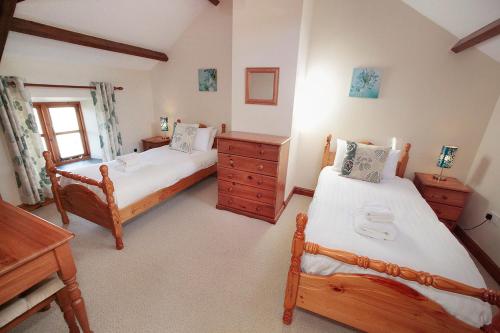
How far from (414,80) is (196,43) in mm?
3269

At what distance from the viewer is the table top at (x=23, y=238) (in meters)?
0.96

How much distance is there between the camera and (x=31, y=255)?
0.98 m

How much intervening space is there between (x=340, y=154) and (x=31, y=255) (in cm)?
290

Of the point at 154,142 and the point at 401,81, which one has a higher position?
the point at 401,81

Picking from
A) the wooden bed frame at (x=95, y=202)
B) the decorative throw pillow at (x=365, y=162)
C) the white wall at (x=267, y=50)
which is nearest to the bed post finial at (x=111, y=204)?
the wooden bed frame at (x=95, y=202)

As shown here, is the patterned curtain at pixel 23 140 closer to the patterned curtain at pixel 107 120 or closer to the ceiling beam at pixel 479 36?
the patterned curtain at pixel 107 120

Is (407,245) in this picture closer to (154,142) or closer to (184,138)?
(184,138)

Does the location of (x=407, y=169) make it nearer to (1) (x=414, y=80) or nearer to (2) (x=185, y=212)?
(1) (x=414, y=80)

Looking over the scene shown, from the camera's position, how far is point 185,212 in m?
2.92

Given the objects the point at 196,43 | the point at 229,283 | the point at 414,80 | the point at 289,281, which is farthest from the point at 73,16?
the point at 414,80

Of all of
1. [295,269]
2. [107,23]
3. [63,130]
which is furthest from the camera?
[63,130]

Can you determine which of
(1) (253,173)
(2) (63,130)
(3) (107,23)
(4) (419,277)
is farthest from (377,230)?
(2) (63,130)

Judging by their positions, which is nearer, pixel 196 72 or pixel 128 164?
pixel 128 164

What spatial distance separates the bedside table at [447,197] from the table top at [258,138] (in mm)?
1721
